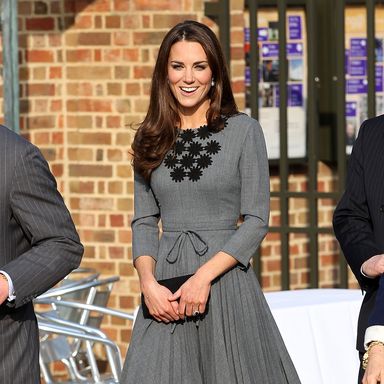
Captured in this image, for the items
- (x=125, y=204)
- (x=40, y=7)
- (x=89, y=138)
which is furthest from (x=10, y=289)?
(x=40, y=7)

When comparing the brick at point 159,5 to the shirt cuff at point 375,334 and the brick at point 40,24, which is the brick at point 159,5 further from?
the shirt cuff at point 375,334

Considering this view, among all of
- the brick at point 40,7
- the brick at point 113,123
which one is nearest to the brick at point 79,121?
the brick at point 113,123

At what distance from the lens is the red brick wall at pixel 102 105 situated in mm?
7973

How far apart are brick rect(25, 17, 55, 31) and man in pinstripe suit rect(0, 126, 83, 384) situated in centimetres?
462

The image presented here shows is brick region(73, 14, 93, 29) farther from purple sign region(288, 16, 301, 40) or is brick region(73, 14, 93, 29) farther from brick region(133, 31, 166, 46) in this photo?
purple sign region(288, 16, 301, 40)

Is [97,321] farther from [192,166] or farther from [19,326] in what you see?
[19,326]

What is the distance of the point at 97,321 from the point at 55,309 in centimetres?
40

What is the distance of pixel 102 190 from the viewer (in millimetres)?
8109

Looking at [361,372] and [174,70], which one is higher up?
[174,70]

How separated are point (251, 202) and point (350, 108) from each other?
11.3 ft

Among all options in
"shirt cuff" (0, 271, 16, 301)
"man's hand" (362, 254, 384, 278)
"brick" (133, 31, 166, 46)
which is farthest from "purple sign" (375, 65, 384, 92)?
"shirt cuff" (0, 271, 16, 301)

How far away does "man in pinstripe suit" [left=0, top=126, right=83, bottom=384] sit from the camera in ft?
11.8

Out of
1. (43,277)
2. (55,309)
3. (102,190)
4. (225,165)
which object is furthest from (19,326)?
(102,190)

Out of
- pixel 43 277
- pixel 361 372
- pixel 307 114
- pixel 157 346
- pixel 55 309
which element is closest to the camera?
pixel 43 277
